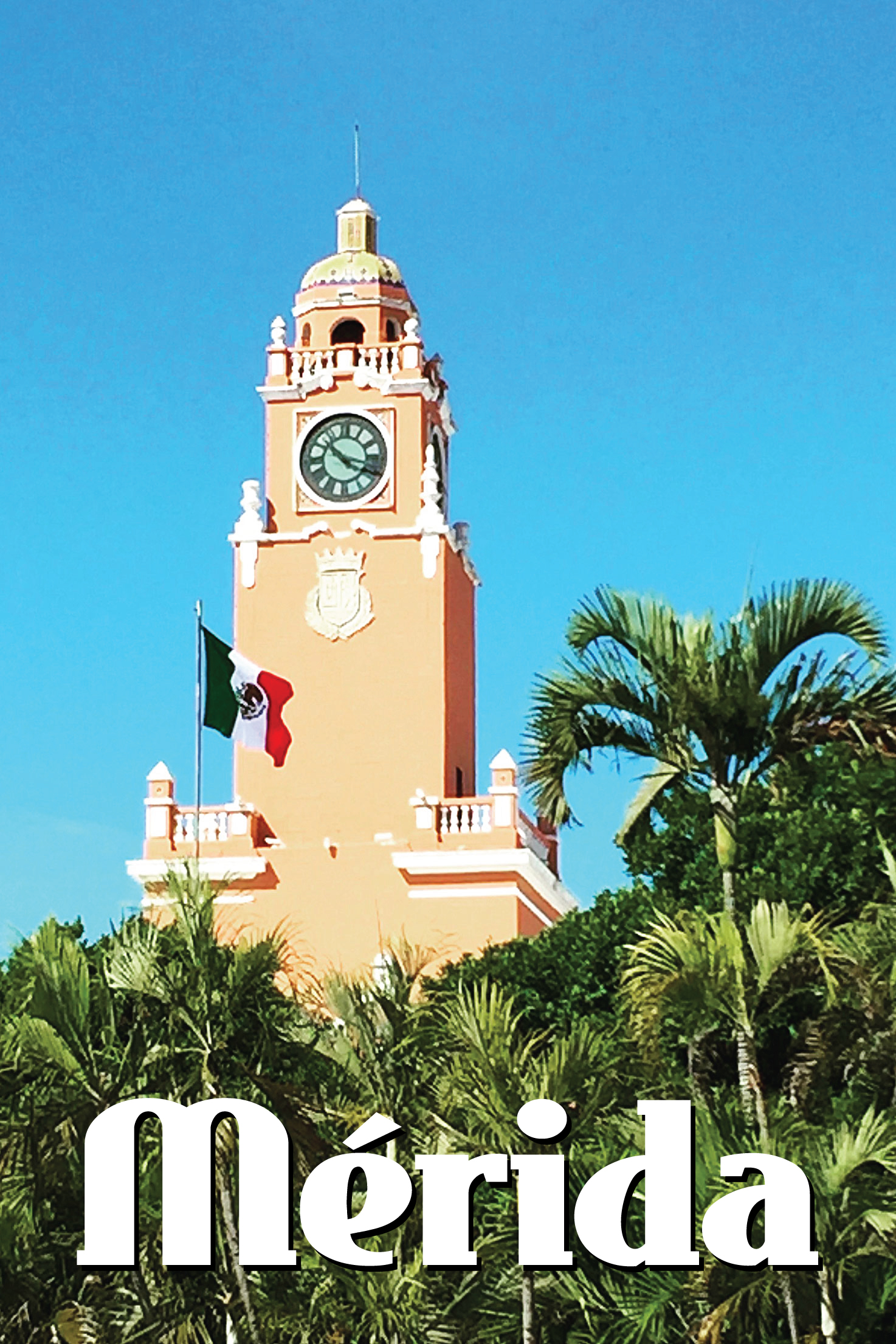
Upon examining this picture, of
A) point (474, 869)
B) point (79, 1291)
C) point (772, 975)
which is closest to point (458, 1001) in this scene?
point (772, 975)

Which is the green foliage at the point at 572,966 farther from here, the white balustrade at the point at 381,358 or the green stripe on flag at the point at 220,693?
the white balustrade at the point at 381,358

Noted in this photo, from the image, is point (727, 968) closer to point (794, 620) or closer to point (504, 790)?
point (794, 620)

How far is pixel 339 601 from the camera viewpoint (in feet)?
132

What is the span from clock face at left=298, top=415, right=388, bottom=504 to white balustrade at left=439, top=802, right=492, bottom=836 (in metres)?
5.00

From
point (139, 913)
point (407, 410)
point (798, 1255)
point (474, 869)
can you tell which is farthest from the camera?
point (407, 410)

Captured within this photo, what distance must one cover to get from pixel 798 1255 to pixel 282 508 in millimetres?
27923

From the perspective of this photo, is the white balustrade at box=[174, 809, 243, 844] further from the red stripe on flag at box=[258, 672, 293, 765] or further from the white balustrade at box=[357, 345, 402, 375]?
the white balustrade at box=[357, 345, 402, 375]

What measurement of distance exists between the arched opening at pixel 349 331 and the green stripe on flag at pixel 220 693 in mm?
7339

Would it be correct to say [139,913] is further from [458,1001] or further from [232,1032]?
[458,1001]

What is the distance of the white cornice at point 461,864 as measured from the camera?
38.5 metres

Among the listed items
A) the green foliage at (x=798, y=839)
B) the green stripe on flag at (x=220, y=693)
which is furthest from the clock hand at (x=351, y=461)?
the green foliage at (x=798, y=839)

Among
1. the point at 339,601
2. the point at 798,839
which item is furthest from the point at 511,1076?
the point at 339,601

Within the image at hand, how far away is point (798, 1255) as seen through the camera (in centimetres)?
1391

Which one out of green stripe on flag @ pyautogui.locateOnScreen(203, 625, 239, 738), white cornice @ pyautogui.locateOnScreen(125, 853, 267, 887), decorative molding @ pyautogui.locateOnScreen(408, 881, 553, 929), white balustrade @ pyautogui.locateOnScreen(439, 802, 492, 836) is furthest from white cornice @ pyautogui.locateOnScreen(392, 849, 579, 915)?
green stripe on flag @ pyautogui.locateOnScreen(203, 625, 239, 738)
